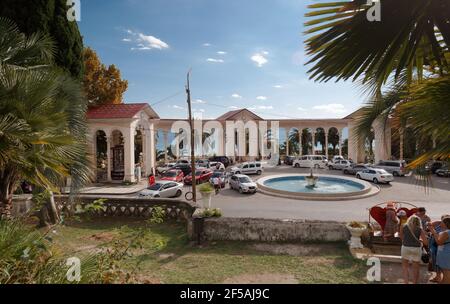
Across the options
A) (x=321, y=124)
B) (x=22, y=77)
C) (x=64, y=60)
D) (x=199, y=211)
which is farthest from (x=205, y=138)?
(x=22, y=77)

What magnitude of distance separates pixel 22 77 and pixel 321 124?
38.1 meters

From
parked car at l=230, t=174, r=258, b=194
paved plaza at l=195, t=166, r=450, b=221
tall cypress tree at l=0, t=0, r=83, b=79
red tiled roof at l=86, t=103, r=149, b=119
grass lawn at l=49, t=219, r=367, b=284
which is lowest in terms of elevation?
paved plaza at l=195, t=166, r=450, b=221

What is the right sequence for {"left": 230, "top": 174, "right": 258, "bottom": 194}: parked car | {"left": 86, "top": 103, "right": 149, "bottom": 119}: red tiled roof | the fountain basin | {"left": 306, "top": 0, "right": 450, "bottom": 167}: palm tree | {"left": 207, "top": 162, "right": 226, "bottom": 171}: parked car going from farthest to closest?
1. {"left": 207, "top": 162, "right": 226, "bottom": 171}: parked car
2. {"left": 86, "top": 103, "right": 149, "bottom": 119}: red tiled roof
3. {"left": 230, "top": 174, "right": 258, "bottom": 194}: parked car
4. the fountain basin
5. {"left": 306, "top": 0, "right": 450, "bottom": 167}: palm tree

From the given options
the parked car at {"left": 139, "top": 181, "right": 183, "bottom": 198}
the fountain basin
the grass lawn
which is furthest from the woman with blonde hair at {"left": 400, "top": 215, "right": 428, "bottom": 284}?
the parked car at {"left": 139, "top": 181, "right": 183, "bottom": 198}

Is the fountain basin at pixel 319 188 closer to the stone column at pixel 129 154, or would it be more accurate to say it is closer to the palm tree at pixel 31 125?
the stone column at pixel 129 154

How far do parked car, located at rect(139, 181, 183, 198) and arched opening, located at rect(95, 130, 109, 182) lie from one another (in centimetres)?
908

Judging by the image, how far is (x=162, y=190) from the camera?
16844mm

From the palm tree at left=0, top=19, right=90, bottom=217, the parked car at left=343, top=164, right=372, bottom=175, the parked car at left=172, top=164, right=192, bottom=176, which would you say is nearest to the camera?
the palm tree at left=0, top=19, right=90, bottom=217

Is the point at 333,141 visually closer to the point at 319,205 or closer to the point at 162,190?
the point at 319,205

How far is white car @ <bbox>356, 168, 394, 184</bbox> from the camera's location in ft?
72.4

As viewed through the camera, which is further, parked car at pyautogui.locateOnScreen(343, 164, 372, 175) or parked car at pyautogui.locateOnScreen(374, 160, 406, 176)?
parked car at pyautogui.locateOnScreen(343, 164, 372, 175)

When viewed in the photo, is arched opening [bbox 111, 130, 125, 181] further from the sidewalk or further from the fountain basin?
the fountain basin

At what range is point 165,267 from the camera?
6551 mm

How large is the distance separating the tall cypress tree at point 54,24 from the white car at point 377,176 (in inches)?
953
